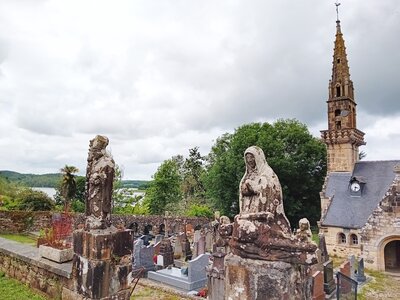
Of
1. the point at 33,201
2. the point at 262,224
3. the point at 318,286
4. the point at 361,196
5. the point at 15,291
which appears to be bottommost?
the point at 318,286

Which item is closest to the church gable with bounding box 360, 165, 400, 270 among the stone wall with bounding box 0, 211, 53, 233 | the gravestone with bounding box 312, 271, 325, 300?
the gravestone with bounding box 312, 271, 325, 300

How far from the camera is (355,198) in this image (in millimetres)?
20359

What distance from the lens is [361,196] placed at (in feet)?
66.3

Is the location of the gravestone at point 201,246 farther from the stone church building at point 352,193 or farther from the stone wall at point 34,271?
the stone wall at point 34,271

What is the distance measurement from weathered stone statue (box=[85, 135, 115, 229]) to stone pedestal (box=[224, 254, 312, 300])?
2.50m

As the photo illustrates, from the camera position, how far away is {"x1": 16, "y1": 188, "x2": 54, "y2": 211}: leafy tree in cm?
2589

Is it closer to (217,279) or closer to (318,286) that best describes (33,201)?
(217,279)

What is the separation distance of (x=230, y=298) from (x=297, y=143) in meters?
30.7

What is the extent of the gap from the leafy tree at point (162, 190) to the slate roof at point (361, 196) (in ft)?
81.1

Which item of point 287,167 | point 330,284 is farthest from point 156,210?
point 330,284

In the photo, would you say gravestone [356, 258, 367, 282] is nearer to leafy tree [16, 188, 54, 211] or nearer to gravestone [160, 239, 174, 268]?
gravestone [160, 239, 174, 268]

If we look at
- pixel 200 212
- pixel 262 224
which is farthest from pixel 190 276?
pixel 200 212

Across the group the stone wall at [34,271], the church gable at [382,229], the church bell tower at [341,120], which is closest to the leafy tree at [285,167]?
the church bell tower at [341,120]

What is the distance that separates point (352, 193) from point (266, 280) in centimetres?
2024
